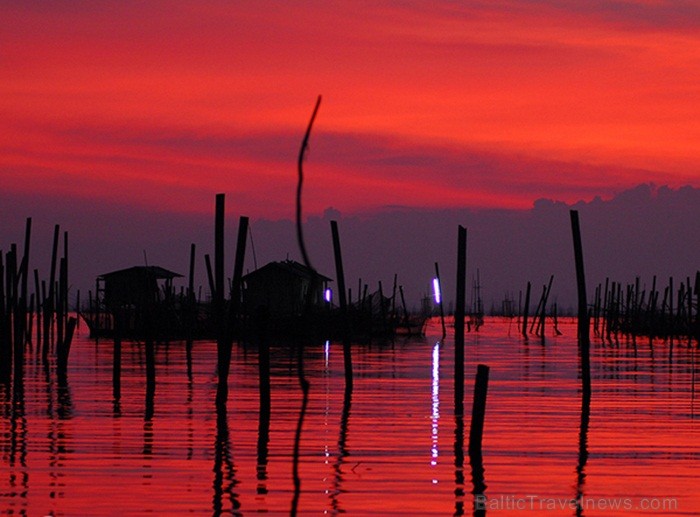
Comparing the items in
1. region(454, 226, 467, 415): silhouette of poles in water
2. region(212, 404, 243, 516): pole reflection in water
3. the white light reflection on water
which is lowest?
region(212, 404, 243, 516): pole reflection in water

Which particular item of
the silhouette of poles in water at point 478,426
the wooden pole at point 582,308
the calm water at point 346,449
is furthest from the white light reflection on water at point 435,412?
the wooden pole at point 582,308

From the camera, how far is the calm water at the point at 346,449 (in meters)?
12.5

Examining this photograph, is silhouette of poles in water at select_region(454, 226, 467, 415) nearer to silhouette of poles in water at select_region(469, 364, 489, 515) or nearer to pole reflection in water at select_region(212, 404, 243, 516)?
pole reflection in water at select_region(212, 404, 243, 516)

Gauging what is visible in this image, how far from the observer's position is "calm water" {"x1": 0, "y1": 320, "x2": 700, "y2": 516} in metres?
12.5

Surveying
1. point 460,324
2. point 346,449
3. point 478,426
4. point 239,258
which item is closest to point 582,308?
point 460,324

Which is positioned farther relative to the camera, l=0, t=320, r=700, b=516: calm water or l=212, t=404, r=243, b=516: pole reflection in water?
l=0, t=320, r=700, b=516: calm water

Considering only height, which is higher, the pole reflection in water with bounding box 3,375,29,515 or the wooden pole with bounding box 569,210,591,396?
the wooden pole with bounding box 569,210,591,396

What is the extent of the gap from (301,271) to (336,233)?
36.1 metres

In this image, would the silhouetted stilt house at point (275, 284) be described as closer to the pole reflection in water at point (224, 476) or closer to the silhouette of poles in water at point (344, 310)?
the silhouette of poles in water at point (344, 310)

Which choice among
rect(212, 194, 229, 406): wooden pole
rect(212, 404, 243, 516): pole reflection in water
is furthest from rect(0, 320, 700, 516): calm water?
rect(212, 194, 229, 406): wooden pole

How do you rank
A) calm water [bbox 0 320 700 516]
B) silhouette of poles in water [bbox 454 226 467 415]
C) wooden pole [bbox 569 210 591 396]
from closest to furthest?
calm water [bbox 0 320 700 516]
silhouette of poles in water [bbox 454 226 467 415]
wooden pole [bbox 569 210 591 396]

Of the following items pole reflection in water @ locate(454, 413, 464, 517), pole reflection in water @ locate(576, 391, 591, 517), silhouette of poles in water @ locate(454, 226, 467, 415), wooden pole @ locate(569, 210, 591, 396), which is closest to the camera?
pole reflection in water @ locate(454, 413, 464, 517)

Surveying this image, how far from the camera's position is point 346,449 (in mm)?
16219

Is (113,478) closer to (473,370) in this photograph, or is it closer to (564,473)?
(564,473)
